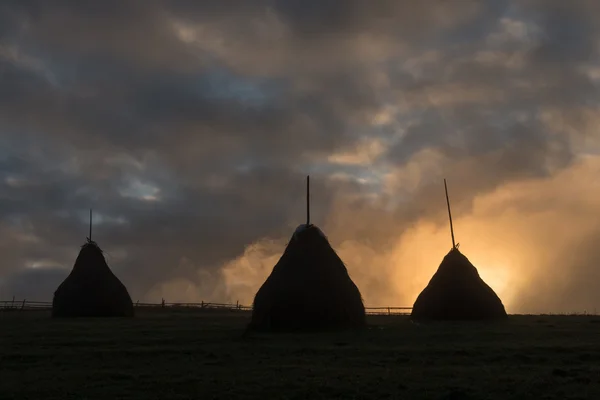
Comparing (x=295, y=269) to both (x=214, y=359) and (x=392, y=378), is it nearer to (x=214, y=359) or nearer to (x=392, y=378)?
(x=214, y=359)

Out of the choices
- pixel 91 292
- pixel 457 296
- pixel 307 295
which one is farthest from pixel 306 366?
pixel 91 292

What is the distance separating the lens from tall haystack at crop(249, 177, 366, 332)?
23.8 meters

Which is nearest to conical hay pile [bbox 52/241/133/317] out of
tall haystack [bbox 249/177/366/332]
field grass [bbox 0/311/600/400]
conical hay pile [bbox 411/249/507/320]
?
field grass [bbox 0/311/600/400]

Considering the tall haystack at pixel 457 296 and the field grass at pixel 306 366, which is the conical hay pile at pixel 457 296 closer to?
the tall haystack at pixel 457 296

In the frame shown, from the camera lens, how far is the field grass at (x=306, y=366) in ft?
36.5

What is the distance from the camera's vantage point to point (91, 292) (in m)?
37.6

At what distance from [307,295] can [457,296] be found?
418 inches

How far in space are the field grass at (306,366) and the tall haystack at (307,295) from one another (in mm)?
1968

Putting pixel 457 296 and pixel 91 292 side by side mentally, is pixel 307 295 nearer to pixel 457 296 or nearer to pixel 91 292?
pixel 457 296

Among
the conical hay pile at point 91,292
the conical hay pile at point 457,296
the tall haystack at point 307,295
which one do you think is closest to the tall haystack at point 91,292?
the conical hay pile at point 91,292

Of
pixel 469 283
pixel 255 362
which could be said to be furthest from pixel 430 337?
pixel 469 283

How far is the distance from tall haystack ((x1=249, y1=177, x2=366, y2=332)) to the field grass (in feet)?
6.46

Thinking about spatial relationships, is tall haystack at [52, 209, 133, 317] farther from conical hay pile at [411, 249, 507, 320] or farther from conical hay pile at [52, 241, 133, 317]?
conical hay pile at [411, 249, 507, 320]

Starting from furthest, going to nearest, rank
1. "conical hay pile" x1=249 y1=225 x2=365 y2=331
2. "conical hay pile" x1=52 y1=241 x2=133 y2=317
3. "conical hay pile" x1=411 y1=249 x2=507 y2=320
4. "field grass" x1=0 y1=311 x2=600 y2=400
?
"conical hay pile" x1=52 y1=241 x2=133 y2=317
"conical hay pile" x1=411 y1=249 x2=507 y2=320
"conical hay pile" x1=249 y1=225 x2=365 y2=331
"field grass" x1=0 y1=311 x2=600 y2=400
